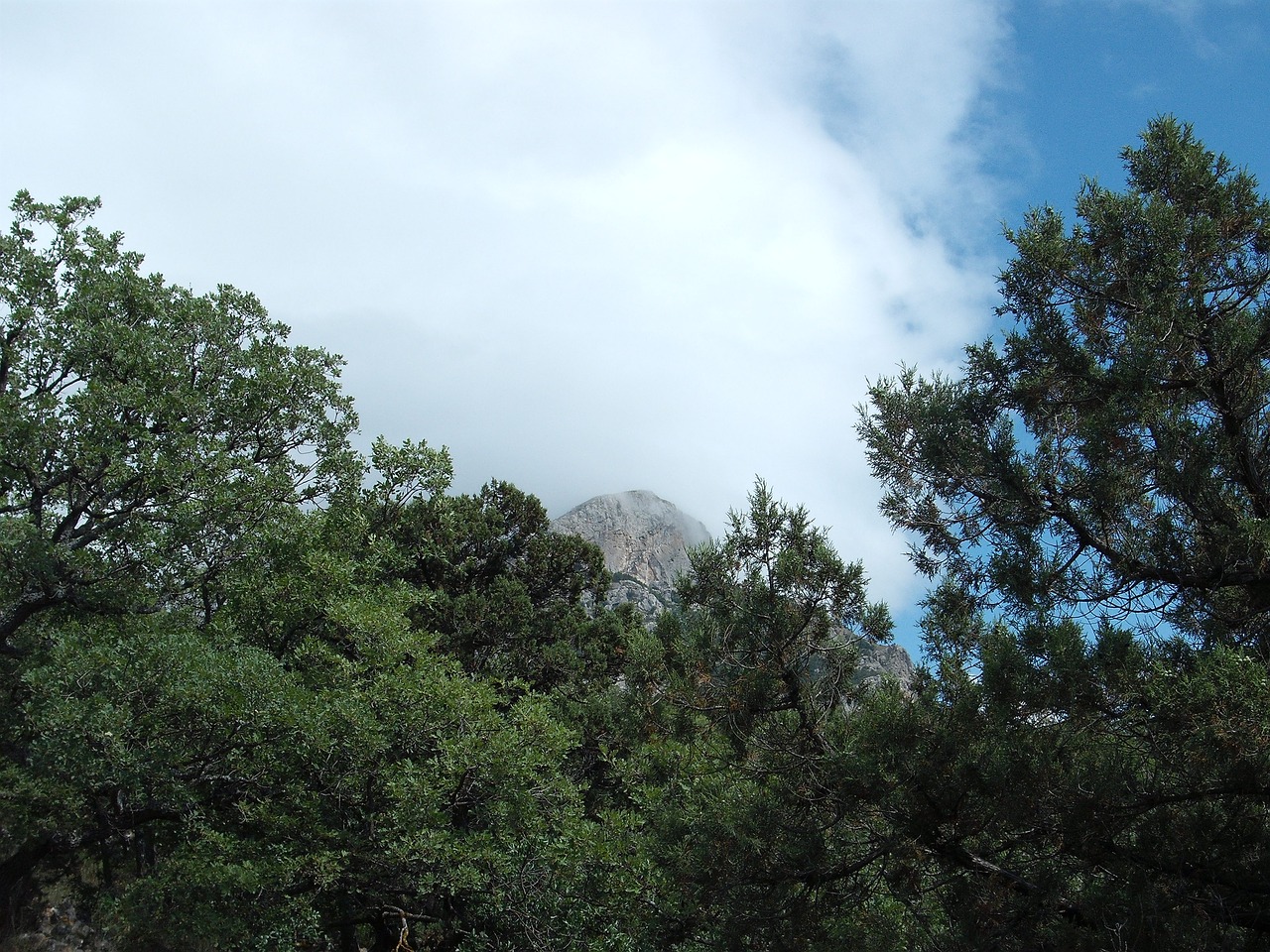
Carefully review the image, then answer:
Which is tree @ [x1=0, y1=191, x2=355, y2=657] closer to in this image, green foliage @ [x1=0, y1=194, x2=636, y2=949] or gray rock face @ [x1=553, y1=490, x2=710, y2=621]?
green foliage @ [x1=0, y1=194, x2=636, y2=949]

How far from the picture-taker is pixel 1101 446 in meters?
6.47

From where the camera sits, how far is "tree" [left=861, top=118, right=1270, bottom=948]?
5.52 m

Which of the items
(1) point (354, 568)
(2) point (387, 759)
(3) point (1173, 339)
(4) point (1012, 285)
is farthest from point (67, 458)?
(3) point (1173, 339)

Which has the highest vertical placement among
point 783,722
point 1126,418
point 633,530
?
point 633,530

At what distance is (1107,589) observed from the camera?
640 cm

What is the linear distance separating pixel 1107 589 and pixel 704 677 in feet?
9.66

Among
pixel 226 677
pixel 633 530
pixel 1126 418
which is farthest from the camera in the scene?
pixel 633 530

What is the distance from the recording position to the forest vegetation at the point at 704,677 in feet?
19.4

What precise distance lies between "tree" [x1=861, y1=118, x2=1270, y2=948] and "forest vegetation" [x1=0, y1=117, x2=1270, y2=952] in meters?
0.03

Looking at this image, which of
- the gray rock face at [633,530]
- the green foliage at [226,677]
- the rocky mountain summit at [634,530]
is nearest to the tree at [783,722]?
the green foliage at [226,677]

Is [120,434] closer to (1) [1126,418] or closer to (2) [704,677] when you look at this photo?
(2) [704,677]

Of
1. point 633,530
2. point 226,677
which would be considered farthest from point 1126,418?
point 633,530

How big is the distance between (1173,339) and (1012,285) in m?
1.44

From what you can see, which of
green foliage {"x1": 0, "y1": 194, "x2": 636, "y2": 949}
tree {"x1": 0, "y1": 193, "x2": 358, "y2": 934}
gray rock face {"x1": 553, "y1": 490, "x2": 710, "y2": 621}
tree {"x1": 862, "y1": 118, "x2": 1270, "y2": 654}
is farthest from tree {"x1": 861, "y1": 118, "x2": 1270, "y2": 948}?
gray rock face {"x1": 553, "y1": 490, "x2": 710, "y2": 621}
